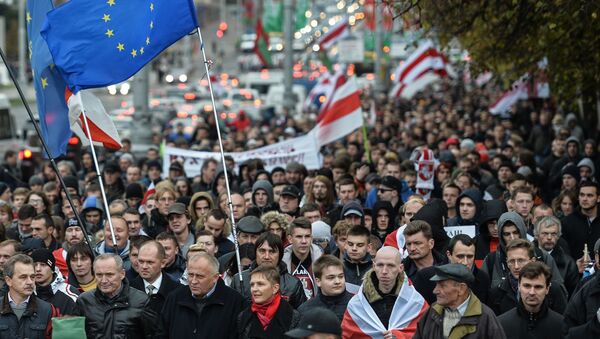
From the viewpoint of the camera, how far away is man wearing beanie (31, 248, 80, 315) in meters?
10.3

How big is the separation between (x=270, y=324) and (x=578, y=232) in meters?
5.33

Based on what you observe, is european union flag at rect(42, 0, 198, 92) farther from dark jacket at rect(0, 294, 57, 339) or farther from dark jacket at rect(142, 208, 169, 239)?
dark jacket at rect(142, 208, 169, 239)

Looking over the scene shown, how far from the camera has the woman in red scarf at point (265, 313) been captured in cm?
948

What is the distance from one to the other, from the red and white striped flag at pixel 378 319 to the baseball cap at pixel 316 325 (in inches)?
73.1

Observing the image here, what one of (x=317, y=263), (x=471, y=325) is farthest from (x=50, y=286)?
(x=471, y=325)

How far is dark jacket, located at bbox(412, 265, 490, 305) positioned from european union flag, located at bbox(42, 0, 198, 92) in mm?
2935

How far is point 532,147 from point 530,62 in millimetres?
5546

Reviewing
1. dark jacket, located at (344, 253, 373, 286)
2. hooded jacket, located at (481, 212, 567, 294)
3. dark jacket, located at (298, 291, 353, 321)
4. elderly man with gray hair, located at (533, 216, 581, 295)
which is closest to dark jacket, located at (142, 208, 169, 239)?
dark jacket, located at (344, 253, 373, 286)

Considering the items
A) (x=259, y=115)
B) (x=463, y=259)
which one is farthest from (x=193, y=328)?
(x=259, y=115)

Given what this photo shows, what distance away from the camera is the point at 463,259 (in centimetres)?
1066

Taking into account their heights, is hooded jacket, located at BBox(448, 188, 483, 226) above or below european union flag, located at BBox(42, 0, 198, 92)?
below

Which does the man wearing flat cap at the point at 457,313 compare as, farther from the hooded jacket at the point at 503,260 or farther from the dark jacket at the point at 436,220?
the dark jacket at the point at 436,220

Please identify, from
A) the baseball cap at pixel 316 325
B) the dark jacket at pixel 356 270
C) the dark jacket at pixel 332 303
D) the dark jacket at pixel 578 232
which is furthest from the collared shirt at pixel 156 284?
the dark jacket at pixel 578 232

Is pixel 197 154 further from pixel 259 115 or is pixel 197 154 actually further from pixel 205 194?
pixel 259 115
